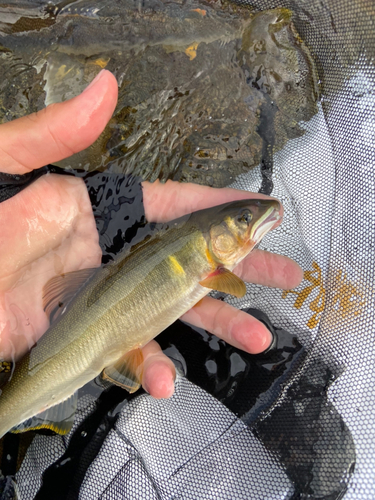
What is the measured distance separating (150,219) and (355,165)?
1809 mm

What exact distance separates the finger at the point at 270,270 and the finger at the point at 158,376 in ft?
3.33

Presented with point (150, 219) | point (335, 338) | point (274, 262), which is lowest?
point (335, 338)

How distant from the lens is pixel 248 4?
3570 mm

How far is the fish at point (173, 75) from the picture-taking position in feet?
11.1

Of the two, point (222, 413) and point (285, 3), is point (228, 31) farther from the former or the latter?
point (222, 413)

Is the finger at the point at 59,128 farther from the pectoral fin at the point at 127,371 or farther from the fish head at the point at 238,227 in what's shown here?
the pectoral fin at the point at 127,371

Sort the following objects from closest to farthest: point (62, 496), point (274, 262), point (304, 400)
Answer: point (304, 400) → point (62, 496) → point (274, 262)

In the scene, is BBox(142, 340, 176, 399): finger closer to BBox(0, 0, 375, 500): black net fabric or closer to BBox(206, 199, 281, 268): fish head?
BBox(0, 0, 375, 500): black net fabric

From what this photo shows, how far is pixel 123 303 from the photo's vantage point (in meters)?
2.36

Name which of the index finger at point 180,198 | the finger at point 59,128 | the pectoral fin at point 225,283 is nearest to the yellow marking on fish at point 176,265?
the pectoral fin at point 225,283

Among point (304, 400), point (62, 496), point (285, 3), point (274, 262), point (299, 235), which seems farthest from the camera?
point (285, 3)

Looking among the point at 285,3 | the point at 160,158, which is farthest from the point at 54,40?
the point at 285,3

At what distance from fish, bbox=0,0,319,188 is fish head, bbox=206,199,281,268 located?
113 cm

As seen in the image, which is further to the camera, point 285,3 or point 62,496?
point 285,3
